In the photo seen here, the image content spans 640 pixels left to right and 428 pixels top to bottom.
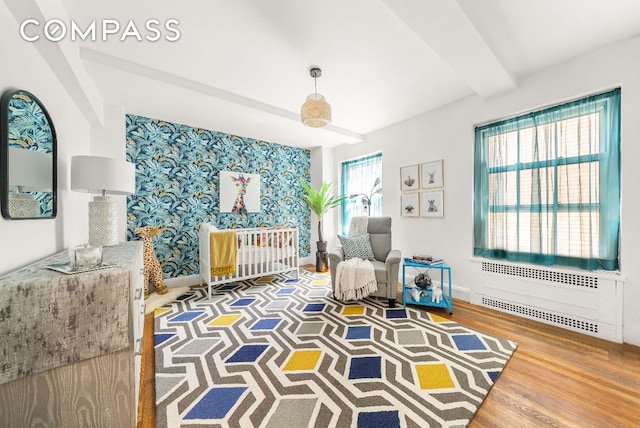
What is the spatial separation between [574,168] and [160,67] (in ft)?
12.7

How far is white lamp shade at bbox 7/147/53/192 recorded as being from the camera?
46.7 inches

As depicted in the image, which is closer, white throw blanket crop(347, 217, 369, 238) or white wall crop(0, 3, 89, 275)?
white wall crop(0, 3, 89, 275)

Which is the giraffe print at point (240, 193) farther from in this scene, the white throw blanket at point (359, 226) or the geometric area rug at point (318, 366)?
the white throw blanket at point (359, 226)

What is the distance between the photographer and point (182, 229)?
3490 millimetres

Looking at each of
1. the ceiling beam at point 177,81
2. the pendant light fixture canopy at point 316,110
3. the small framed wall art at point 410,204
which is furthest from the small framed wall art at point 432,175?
the ceiling beam at point 177,81

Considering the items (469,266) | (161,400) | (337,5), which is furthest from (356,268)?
(337,5)

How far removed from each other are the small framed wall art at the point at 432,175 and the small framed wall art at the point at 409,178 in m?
0.08

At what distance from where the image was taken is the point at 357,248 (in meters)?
3.19

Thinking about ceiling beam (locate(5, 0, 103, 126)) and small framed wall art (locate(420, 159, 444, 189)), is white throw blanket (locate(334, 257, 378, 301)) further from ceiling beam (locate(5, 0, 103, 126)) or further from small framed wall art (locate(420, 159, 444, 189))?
ceiling beam (locate(5, 0, 103, 126))

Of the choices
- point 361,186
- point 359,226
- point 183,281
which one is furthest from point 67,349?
point 361,186

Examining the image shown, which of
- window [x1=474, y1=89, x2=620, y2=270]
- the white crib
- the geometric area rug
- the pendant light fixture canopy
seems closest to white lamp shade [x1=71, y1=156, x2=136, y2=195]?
the geometric area rug

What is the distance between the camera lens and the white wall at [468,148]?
194cm

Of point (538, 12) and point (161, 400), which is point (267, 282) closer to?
point (161, 400)

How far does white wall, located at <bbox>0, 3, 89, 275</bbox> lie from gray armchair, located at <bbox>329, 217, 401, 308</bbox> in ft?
7.60
